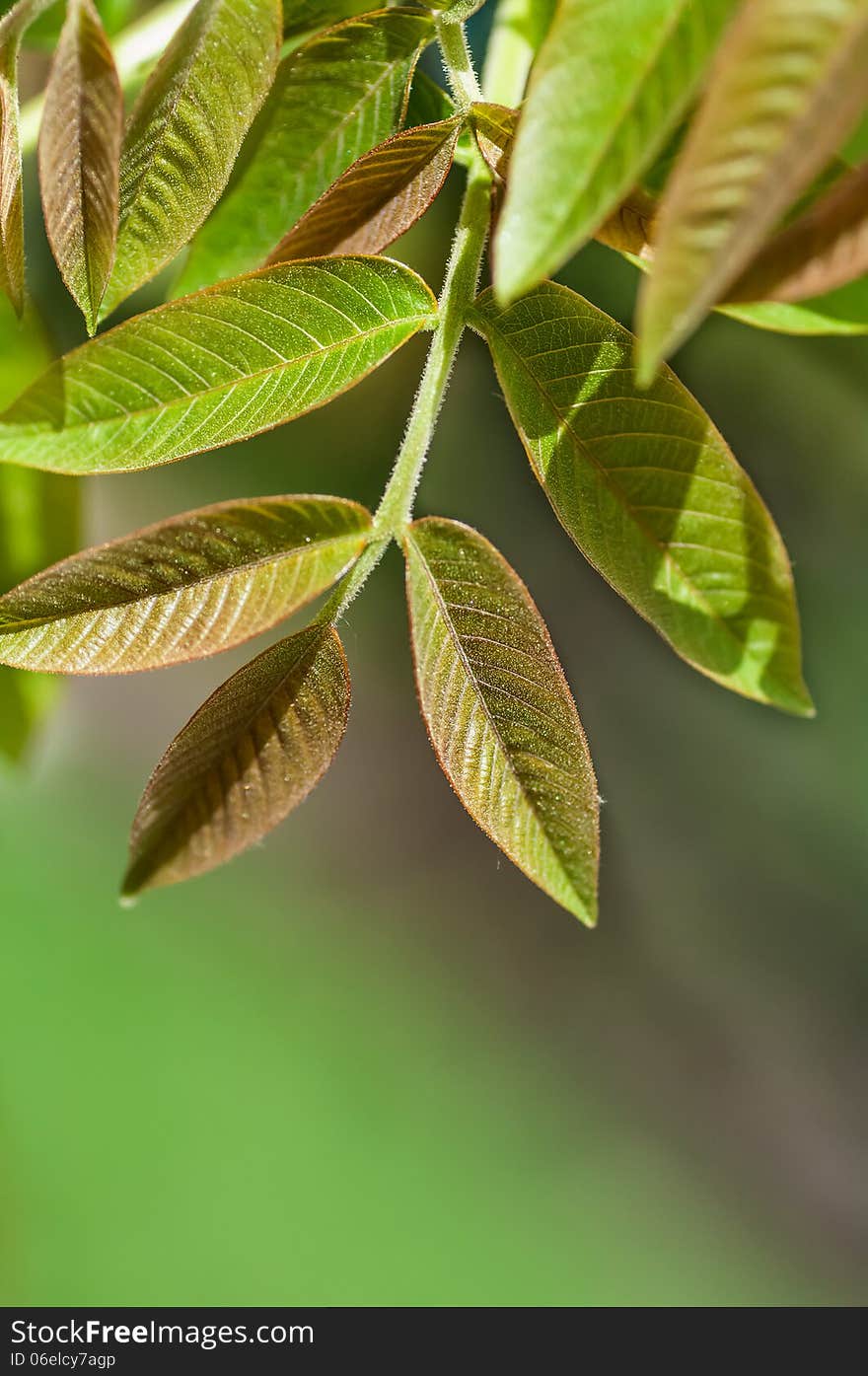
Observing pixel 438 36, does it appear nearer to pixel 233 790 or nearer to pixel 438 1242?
pixel 233 790

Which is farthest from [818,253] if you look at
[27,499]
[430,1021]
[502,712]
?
[430,1021]

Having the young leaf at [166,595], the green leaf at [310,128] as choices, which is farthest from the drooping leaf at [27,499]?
the young leaf at [166,595]

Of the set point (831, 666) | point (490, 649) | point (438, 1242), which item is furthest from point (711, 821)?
point (490, 649)

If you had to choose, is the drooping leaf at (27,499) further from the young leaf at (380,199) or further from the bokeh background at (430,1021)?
the bokeh background at (430,1021)

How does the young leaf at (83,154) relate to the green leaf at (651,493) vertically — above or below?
above

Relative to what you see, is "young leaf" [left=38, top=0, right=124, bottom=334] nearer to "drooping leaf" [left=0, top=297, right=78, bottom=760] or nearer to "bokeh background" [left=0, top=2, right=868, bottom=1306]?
"drooping leaf" [left=0, top=297, right=78, bottom=760]

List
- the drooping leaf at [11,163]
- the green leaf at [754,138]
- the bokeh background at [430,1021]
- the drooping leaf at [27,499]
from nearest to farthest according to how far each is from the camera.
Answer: the green leaf at [754,138] < the drooping leaf at [11,163] < the drooping leaf at [27,499] < the bokeh background at [430,1021]

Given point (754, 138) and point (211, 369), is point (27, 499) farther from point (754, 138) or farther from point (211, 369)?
point (754, 138)
